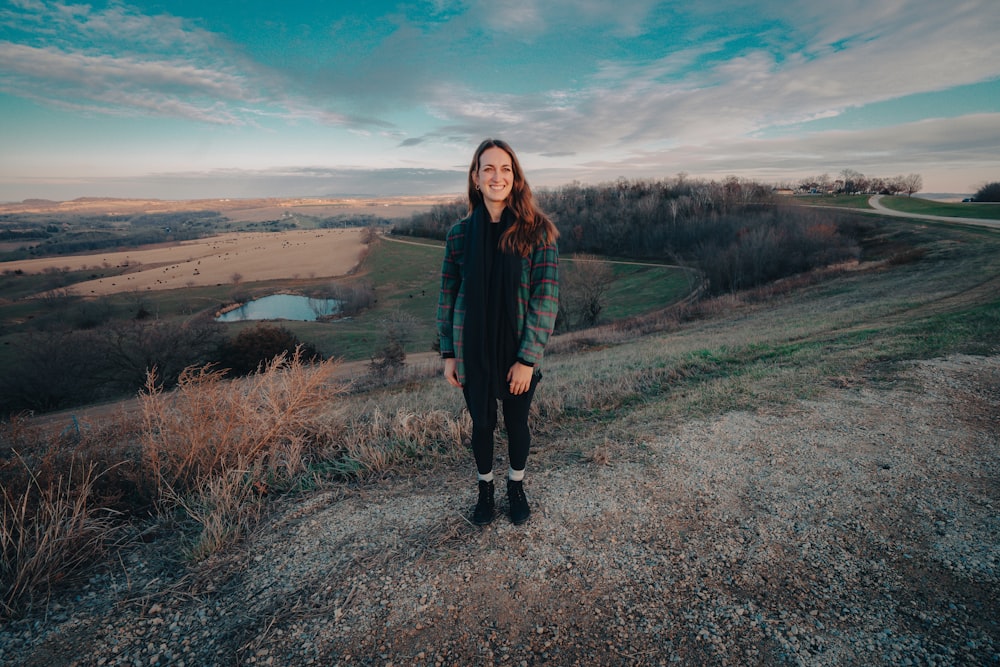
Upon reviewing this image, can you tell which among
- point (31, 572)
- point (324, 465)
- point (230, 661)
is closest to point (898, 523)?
point (230, 661)

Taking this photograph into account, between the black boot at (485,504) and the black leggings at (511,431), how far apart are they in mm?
113

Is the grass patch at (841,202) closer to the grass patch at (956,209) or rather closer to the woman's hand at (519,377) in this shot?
the grass patch at (956,209)

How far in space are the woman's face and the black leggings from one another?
133 centimetres

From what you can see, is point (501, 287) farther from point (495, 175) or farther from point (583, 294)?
point (583, 294)

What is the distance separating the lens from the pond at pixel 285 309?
5834 cm

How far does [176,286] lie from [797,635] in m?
77.1

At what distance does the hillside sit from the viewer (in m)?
2.21

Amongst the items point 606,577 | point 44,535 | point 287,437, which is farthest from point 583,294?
point 44,535

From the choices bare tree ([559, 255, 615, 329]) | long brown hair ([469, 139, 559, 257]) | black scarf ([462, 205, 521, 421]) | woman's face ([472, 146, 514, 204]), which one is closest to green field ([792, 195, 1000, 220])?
bare tree ([559, 255, 615, 329])

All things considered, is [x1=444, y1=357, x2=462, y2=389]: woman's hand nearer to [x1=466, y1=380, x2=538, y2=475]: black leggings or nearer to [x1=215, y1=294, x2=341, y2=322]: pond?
[x1=466, y1=380, x2=538, y2=475]: black leggings

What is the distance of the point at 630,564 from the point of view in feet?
8.91

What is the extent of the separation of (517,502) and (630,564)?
0.87m

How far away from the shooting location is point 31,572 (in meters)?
2.61

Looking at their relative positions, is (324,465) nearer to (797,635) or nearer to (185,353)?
(797,635)
